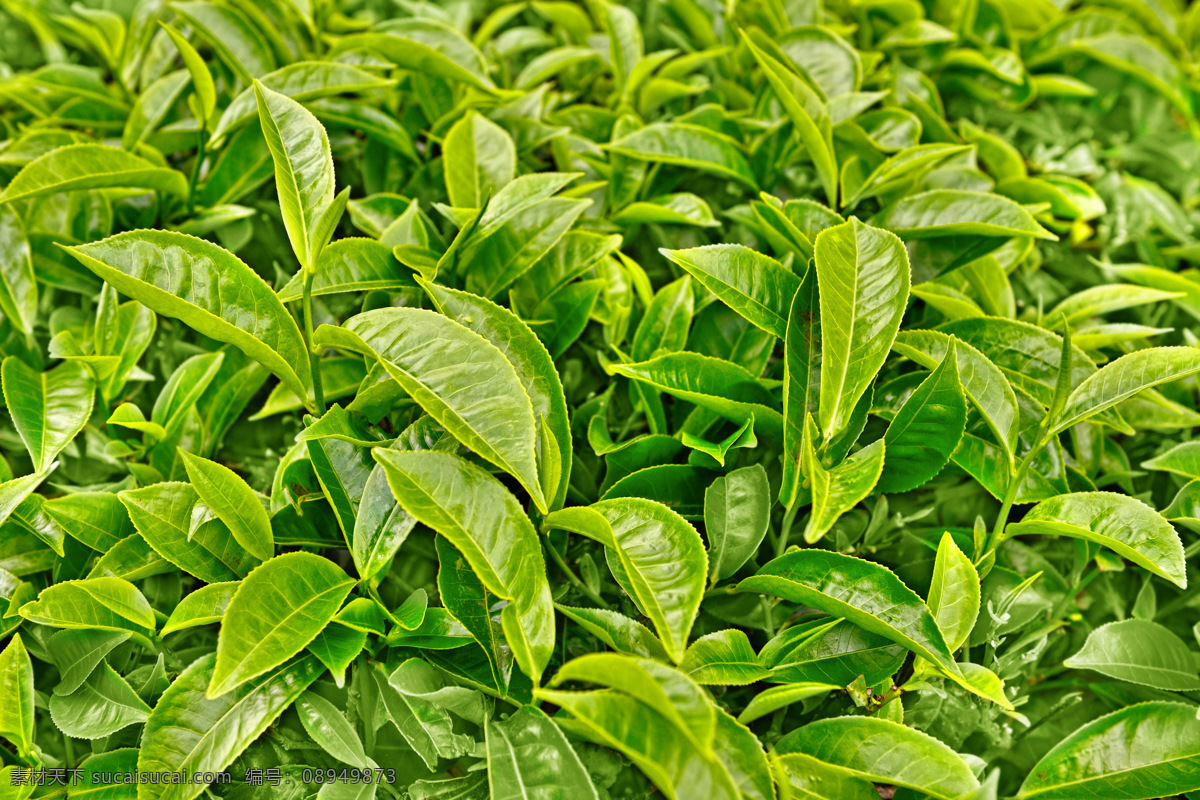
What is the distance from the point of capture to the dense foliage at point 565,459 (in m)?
0.66

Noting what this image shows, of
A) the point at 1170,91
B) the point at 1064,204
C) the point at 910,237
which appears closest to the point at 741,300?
the point at 910,237

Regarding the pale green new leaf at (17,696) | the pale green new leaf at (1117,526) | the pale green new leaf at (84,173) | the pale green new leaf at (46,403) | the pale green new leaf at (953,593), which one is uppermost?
the pale green new leaf at (84,173)

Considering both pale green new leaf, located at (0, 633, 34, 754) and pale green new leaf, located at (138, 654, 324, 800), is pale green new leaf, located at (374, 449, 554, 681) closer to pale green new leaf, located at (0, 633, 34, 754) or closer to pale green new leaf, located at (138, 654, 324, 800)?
pale green new leaf, located at (138, 654, 324, 800)

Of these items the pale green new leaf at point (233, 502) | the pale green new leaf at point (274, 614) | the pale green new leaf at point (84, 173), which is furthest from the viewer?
the pale green new leaf at point (84, 173)

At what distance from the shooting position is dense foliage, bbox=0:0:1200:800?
66cm

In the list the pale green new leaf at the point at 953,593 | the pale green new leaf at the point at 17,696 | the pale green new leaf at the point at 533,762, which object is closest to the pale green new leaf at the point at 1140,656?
the pale green new leaf at the point at 953,593

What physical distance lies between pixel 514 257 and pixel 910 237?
44 cm

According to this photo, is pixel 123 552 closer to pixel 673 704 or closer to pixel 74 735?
pixel 74 735

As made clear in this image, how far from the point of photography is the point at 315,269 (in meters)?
0.75

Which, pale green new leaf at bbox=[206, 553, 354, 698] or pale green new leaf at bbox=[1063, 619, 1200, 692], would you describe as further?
pale green new leaf at bbox=[1063, 619, 1200, 692]

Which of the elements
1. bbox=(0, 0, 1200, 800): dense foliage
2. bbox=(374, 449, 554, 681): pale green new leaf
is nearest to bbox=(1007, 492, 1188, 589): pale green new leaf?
bbox=(0, 0, 1200, 800): dense foliage

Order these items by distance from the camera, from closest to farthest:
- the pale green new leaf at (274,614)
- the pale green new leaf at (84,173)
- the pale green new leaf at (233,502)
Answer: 1. the pale green new leaf at (274,614)
2. the pale green new leaf at (233,502)
3. the pale green new leaf at (84,173)

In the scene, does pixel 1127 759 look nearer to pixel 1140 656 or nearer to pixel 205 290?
pixel 1140 656

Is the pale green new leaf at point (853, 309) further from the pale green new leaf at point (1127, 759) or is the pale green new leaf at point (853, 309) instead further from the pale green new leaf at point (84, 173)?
the pale green new leaf at point (84, 173)
